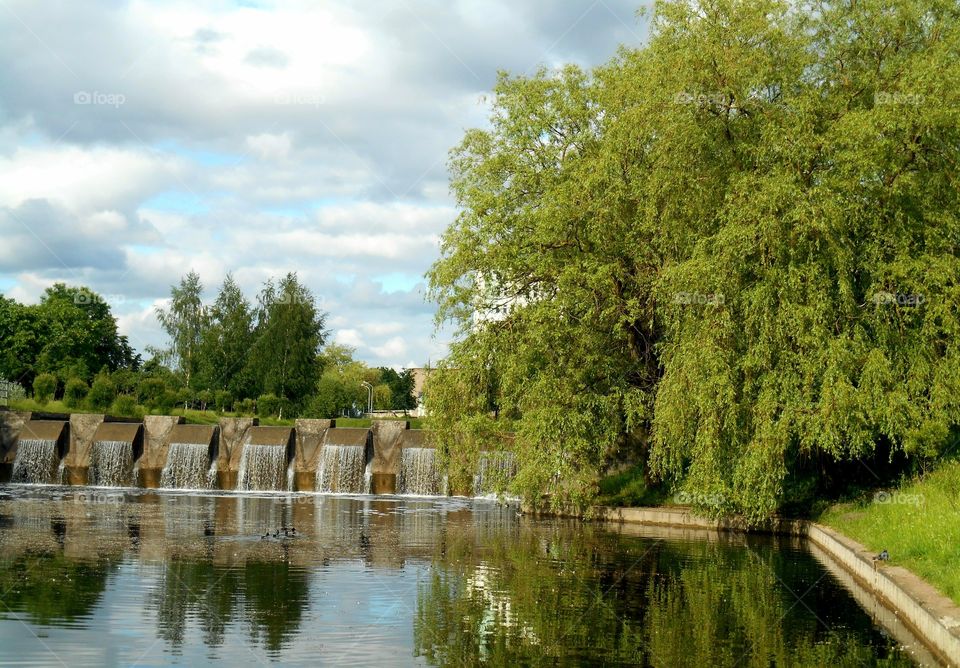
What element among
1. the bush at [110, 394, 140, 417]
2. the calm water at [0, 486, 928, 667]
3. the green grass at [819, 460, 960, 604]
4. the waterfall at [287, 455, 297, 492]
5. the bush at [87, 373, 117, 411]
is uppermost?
the bush at [87, 373, 117, 411]

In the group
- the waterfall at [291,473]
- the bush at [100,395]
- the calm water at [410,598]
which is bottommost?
the calm water at [410,598]

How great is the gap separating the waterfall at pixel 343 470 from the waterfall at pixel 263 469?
169 cm

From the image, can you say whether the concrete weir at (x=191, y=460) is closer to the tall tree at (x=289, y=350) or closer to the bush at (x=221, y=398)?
the bush at (x=221, y=398)

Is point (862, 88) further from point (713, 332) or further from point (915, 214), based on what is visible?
point (713, 332)

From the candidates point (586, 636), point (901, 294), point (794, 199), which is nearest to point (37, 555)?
point (586, 636)

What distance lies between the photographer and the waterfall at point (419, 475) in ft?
141

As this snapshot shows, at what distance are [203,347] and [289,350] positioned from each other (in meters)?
8.59

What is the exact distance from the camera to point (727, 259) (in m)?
26.0

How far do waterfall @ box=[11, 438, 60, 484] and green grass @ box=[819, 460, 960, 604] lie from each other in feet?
106

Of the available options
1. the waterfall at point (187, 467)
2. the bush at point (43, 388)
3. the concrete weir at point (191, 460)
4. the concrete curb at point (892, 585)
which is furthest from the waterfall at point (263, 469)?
the bush at point (43, 388)

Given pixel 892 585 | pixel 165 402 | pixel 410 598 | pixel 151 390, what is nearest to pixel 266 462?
pixel 165 402

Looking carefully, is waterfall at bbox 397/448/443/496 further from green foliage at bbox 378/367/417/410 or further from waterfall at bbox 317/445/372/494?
green foliage at bbox 378/367/417/410

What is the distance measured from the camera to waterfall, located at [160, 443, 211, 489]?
44781 millimetres

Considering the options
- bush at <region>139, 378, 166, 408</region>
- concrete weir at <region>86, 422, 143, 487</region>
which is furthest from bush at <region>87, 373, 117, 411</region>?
concrete weir at <region>86, 422, 143, 487</region>
